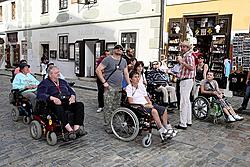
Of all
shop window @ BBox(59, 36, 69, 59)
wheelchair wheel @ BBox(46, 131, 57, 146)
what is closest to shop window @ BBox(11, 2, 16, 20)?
shop window @ BBox(59, 36, 69, 59)

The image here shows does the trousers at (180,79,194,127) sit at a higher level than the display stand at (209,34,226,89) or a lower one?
lower

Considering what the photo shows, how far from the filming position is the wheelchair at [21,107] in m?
5.08

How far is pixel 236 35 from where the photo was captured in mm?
8406

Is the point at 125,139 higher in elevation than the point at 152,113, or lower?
lower

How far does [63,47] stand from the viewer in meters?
15.4

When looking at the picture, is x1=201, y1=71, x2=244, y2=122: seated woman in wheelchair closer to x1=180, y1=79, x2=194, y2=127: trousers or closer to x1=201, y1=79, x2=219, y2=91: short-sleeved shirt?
x1=201, y1=79, x2=219, y2=91: short-sleeved shirt

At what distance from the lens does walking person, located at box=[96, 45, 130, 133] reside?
451 cm

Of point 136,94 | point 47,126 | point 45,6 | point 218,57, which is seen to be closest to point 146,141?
point 136,94

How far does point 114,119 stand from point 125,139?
1.30ft

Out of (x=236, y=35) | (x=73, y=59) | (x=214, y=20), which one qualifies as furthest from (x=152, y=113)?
(x=73, y=59)

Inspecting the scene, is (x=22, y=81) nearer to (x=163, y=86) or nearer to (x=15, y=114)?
(x=15, y=114)

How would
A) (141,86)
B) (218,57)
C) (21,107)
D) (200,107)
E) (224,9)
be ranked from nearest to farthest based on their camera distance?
(141,86) → (21,107) → (200,107) → (224,9) → (218,57)

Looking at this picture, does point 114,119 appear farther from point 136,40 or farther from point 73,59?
point 73,59

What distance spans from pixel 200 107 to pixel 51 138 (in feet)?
10.7
